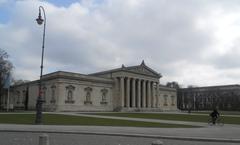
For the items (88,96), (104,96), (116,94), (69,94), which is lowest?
(88,96)

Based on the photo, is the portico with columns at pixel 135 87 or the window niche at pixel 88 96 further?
the portico with columns at pixel 135 87

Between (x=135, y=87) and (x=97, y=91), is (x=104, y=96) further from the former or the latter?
(x=135, y=87)

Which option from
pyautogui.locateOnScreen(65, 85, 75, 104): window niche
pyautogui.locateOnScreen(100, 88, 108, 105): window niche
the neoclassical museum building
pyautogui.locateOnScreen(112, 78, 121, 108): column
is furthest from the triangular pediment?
pyautogui.locateOnScreen(65, 85, 75, 104): window niche

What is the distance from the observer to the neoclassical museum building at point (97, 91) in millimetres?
86562

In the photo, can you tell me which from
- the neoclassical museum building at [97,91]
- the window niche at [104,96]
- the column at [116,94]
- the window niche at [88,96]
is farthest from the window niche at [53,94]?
the column at [116,94]

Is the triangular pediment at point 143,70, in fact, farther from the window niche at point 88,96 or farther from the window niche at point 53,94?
the window niche at point 53,94

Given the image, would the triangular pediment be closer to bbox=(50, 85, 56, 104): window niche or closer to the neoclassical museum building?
the neoclassical museum building

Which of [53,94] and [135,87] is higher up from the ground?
[135,87]

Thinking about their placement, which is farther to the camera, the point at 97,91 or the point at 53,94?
the point at 97,91

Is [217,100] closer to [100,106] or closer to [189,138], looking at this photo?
[100,106]

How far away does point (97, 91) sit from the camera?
318 feet

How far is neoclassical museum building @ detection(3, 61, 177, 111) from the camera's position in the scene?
284 feet

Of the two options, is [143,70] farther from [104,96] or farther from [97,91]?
[97,91]

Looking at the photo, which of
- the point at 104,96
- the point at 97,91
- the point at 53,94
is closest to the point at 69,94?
the point at 53,94
